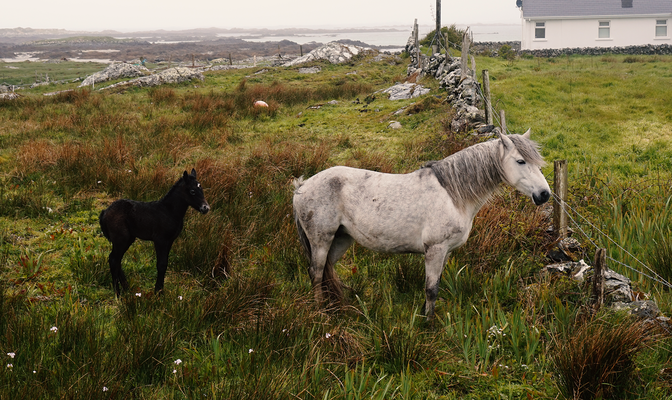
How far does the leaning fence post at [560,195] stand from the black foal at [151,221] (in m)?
3.72

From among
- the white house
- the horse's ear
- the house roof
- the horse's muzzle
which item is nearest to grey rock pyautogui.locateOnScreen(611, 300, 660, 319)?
the horse's muzzle

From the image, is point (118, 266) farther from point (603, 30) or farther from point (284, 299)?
point (603, 30)

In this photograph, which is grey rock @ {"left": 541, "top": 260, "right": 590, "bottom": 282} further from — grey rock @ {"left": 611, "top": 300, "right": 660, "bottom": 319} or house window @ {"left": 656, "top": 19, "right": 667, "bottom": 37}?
house window @ {"left": 656, "top": 19, "right": 667, "bottom": 37}

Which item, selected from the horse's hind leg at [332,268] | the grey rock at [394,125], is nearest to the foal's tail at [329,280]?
the horse's hind leg at [332,268]

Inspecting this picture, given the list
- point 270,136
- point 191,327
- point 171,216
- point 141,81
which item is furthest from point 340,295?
point 141,81

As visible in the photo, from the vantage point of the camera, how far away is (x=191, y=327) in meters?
3.74

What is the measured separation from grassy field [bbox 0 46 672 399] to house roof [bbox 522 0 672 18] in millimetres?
29189

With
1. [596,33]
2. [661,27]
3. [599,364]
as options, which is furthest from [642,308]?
[661,27]

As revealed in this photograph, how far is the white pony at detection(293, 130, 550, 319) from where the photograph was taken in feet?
13.3

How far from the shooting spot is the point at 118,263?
4.39 meters

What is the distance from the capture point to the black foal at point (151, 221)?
4.25 meters

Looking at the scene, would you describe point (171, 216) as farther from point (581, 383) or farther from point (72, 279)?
point (581, 383)

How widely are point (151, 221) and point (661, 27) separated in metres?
42.6

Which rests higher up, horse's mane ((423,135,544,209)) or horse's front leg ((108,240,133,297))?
horse's mane ((423,135,544,209))
